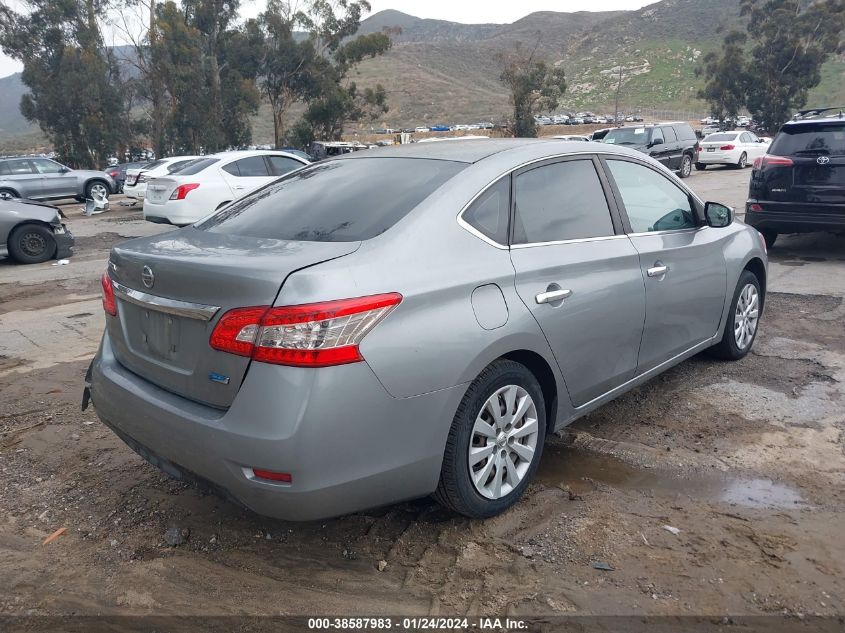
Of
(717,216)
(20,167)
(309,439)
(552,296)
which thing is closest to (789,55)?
(20,167)

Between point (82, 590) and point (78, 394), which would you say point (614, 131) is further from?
point (82, 590)

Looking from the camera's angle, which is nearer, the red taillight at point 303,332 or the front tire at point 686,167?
the red taillight at point 303,332

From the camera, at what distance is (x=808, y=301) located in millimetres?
6984

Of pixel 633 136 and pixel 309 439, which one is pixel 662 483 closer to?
pixel 309 439

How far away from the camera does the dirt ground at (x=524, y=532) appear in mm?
2691

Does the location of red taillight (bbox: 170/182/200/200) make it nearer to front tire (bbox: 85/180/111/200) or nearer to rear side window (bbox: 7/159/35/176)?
front tire (bbox: 85/180/111/200)

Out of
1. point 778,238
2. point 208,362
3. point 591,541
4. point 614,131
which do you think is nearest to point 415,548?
point 591,541

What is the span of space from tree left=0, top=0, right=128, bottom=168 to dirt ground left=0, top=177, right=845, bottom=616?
38429 millimetres

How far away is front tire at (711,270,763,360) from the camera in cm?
502

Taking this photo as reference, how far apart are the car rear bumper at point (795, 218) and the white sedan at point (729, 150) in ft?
59.8

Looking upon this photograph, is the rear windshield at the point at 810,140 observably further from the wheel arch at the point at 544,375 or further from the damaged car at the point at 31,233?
the damaged car at the point at 31,233

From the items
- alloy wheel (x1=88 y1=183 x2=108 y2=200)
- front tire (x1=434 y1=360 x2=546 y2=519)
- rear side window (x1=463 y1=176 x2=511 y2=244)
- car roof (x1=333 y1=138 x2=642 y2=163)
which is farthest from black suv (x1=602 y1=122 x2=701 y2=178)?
front tire (x1=434 y1=360 x2=546 y2=519)

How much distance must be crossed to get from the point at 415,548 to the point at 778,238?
9796mm

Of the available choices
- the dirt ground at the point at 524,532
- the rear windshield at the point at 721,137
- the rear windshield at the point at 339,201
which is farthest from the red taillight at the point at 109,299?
the rear windshield at the point at 721,137
